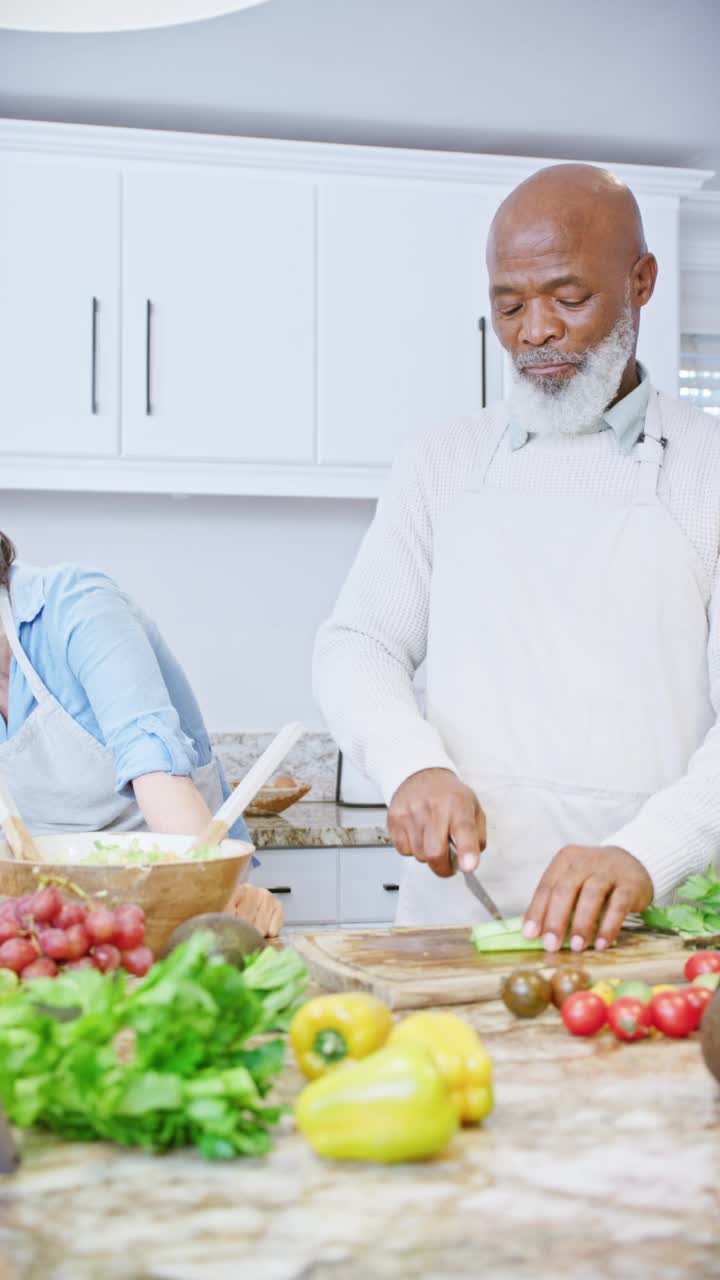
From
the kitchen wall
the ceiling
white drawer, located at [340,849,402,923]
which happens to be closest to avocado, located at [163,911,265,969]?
white drawer, located at [340,849,402,923]

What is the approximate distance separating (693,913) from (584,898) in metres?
0.17

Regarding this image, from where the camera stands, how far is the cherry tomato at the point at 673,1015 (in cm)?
119

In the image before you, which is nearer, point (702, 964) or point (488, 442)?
point (702, 964)

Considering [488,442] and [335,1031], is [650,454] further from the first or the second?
[335,1031]

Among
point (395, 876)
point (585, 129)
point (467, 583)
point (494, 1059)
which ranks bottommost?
point (395, 876)

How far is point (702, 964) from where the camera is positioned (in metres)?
1.36

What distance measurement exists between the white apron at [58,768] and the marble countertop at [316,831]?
112cm

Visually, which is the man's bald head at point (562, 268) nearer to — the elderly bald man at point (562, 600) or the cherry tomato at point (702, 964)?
the elderly bald man at point (562, 600)

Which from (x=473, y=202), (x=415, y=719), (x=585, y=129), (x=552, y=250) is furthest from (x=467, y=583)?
(x=585, y=129)

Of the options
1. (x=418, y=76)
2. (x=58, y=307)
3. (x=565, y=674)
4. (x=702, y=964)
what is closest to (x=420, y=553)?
(x=565, y=674)

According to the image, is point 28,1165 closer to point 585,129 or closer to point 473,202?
point 473,202

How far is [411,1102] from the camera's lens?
855 millimetres

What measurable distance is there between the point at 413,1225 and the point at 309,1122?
118mm

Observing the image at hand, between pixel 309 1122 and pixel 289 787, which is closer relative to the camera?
pixel 309 1122
